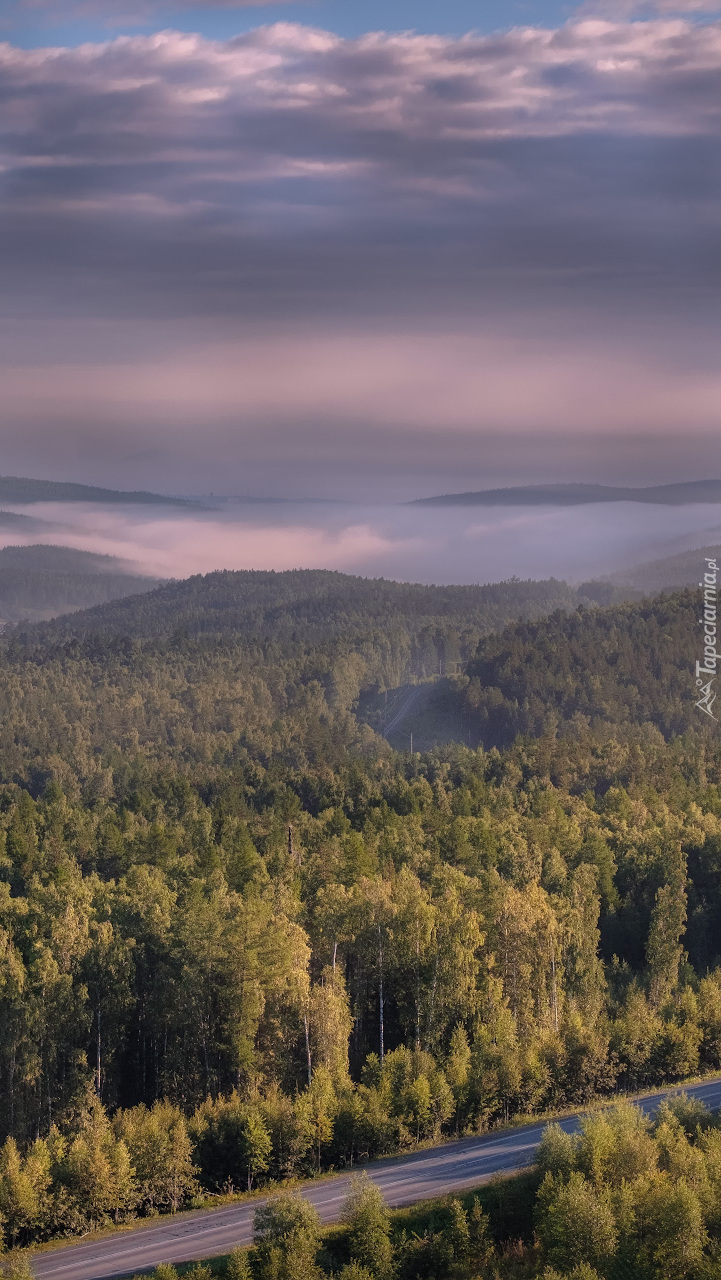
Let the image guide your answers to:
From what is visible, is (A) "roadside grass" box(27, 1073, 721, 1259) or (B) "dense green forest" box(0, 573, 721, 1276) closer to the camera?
(A) "roadside grass" box(27, 1073, 721, 1259)

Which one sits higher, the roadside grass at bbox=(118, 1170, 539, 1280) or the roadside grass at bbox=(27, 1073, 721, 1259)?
the roadside grass at bbox=(118, 1170, 539, 1280)

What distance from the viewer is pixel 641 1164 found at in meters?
46.6

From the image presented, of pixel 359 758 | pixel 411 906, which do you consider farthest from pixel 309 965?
pixel 359 758

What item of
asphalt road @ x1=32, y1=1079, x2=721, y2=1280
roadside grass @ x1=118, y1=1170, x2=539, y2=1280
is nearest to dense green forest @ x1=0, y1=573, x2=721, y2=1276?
asphalt road @ x1=32, y1=1079, x2=721, y2=1280

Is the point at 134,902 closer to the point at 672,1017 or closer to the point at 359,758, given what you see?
the point at 672,1017

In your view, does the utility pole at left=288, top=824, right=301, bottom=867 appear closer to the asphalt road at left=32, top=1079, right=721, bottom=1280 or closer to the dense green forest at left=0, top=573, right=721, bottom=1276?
the dense green forest at left=0, top=573, right=721, bottom=1276

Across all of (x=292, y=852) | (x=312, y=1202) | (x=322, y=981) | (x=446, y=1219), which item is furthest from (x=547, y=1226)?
(x=292, y=852)

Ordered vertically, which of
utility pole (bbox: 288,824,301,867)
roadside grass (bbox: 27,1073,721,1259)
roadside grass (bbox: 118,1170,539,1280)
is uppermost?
utility pole (bbox: 288,824,301,867)

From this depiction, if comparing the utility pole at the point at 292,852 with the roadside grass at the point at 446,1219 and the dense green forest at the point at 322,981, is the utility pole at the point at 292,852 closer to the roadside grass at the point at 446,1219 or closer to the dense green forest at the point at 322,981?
the dense green forest at the point at 322,981

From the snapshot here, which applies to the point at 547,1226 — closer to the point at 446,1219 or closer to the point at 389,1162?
the point at 446,1219

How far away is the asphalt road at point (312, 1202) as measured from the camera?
4588 centimetres

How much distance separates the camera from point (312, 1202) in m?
49.7

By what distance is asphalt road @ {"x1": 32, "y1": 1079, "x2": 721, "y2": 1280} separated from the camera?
151 ft

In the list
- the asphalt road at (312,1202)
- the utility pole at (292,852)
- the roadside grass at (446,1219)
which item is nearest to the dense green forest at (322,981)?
the utility pole at (292,852)
